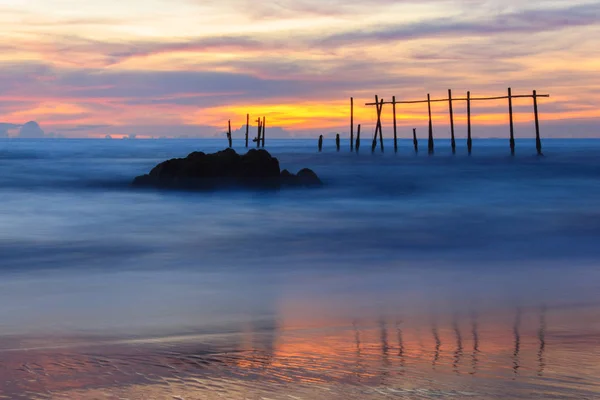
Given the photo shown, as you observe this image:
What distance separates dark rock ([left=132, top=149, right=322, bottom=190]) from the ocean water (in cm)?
510

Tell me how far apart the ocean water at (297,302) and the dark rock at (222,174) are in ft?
16.7

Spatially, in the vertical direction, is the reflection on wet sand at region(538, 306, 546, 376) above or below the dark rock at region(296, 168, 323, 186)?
below

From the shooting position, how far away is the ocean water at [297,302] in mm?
4805

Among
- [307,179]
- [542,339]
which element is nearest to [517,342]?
[542,339]

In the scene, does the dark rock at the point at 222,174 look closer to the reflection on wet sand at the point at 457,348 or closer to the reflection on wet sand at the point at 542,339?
the reflection on wet sand at the point at 542,339

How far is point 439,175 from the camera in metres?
36.9

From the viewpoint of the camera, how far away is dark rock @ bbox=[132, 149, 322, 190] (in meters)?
26.9

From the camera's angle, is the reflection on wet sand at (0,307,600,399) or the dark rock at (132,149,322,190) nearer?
the reflection on wet sand at (0,307,600,399)

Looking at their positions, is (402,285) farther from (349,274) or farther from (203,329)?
(203,329)

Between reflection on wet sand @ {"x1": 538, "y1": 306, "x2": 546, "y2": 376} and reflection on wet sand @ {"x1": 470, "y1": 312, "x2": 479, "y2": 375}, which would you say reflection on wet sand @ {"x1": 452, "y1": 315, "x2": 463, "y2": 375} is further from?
reflection on wet sand @ {"x1": 538, "y1": 306, "x2": 546, "y2": 376}

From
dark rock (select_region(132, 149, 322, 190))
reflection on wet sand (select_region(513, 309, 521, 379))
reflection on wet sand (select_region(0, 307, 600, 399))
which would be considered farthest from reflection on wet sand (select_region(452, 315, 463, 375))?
dark rock (select_region(132, 149, 322, 190))

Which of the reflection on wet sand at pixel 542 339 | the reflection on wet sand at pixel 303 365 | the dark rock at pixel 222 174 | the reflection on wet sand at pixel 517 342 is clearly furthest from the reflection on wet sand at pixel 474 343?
the dark rock at pixel 222 174

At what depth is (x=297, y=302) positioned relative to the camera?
8.27 m

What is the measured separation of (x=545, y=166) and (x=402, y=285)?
3683 centimetres
